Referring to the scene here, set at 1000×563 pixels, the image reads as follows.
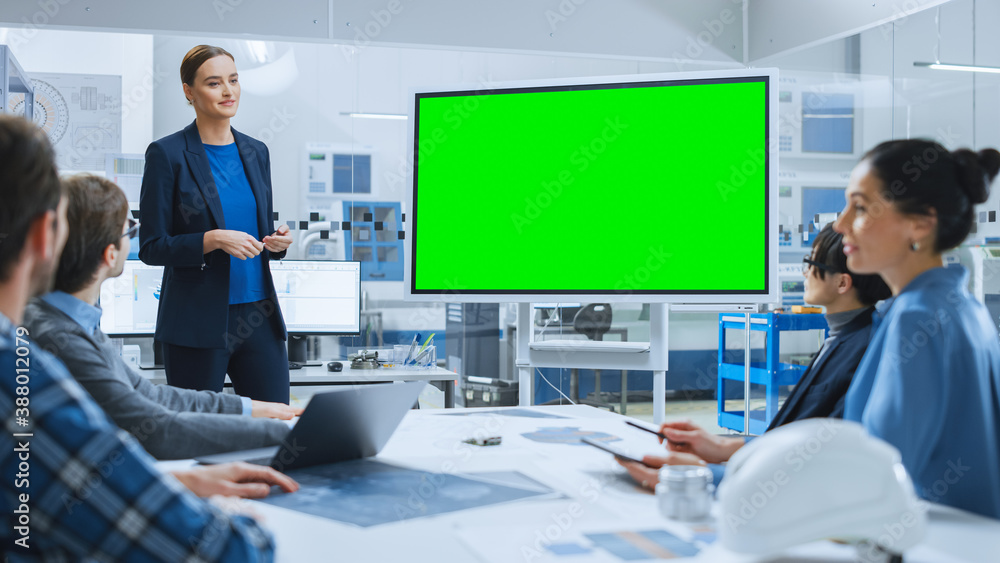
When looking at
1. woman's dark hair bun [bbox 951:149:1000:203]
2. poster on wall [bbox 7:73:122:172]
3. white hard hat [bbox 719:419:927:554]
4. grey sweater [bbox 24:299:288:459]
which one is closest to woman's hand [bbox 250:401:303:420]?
grey sweater [bbox 24:299:288:459]

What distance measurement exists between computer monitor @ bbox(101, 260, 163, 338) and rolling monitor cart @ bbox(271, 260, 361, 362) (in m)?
0.57

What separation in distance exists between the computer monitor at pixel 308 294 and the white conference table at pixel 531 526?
244cm

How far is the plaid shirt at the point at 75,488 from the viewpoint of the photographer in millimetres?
677

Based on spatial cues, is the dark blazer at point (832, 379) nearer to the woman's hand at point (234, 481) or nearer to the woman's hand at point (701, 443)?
the woman's hand at point (701, 443)

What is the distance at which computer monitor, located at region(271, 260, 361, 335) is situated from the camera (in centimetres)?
Answer: 378

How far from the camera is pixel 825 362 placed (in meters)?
1.65

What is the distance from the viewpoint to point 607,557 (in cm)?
88

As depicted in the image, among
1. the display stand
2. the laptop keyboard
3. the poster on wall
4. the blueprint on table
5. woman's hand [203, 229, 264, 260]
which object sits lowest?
the blueprint on table

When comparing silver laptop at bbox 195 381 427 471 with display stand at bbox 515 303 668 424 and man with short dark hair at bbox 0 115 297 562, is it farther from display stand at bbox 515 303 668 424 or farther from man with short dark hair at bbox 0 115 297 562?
display stand at bbox 515 303 668 424

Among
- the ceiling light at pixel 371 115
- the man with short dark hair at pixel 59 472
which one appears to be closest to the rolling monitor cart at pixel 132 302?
the ceiling light at pixel 371 115

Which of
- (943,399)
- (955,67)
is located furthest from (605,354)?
(955,67)

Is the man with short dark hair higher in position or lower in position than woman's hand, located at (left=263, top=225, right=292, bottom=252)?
lower

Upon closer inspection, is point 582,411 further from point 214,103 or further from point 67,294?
point 214,103

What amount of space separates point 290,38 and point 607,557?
3777 millimetres
